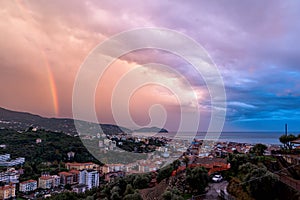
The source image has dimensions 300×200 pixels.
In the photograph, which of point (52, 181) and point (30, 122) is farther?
point (30, 122)

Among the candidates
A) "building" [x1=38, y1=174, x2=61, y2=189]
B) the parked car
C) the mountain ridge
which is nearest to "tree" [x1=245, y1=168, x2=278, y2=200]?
the parked car

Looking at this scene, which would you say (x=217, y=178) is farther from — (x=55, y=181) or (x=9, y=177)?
(x=9, y=177)

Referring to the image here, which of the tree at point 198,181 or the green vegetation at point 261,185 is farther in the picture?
the tree at point 198,181

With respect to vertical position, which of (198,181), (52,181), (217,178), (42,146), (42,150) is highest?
→ (198,181)

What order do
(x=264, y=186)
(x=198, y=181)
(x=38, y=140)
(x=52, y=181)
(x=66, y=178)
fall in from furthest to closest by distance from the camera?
(x=38, y=140) → (x=66, y=178) → (x=52, y=181) → (x=198, y=181) → (x=264, y=186)

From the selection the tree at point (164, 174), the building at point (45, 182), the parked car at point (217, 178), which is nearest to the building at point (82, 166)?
the building at point (45, 182)

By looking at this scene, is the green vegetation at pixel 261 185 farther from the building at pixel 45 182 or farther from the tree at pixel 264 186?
the building at pixel 45 182

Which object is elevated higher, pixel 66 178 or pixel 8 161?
pixel 8 161

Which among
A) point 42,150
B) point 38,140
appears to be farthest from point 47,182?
point 38,140

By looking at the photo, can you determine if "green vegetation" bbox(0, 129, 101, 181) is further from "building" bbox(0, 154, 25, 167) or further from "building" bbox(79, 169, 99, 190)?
"building" bbox(79, 169, 99, 190)

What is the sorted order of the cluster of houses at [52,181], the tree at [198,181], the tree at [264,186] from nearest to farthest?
the tree at [264,186] < the tree at [198,181] < the cluster of houses at [52,181]

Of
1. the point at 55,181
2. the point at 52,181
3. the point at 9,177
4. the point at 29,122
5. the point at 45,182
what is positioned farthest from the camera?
the point at 29,122
